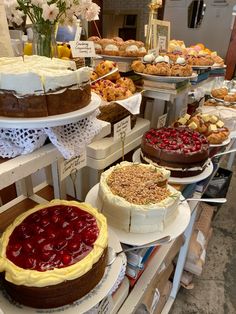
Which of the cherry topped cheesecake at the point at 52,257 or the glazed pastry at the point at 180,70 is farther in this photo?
the glazed pastry at the point at 180,70

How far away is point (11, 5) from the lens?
77 cm

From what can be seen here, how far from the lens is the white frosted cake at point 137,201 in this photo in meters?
0.90

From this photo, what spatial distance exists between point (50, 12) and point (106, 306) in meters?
0.87

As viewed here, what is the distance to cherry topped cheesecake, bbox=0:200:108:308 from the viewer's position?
1.93ft

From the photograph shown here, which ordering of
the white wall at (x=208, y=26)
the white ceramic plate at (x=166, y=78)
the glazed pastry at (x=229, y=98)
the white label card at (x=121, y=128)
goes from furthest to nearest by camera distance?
the white wall at (x=208, y=26), the glazed pastry at (x=229, y=98), the white ceramic plate at (x=166, y=78), the white label card at (x=121, y=128)

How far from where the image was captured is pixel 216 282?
6.21 feet

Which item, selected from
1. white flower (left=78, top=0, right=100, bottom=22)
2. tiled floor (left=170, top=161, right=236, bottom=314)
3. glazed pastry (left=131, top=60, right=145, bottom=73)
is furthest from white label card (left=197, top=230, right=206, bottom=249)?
white flower (left=78, top=0, right=100, bottom=22)

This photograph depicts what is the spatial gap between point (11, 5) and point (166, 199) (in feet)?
2.53

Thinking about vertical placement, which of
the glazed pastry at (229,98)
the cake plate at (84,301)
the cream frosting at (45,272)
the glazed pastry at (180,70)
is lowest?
the cake plate at (84,301)

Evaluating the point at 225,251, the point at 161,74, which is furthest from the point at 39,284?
the point at 225,251

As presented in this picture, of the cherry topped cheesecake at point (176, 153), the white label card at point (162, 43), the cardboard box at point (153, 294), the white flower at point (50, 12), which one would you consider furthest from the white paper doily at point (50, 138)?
the white label card at point (162, 43)

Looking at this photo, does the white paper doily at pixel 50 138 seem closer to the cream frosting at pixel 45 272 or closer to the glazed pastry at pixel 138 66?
the cream frosting at pixel 45 272

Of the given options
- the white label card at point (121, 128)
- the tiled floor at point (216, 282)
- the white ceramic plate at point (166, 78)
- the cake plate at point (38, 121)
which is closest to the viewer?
the cake plate at point (38, 121)

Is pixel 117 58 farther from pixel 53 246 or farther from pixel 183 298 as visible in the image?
pixel 183 298
